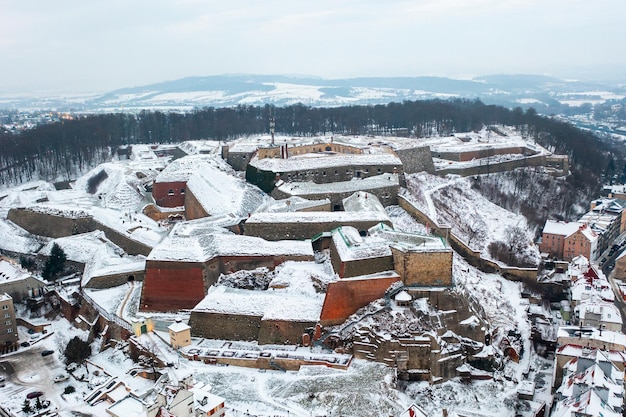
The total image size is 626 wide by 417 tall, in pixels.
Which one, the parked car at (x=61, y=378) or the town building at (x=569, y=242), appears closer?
the parked car at (x=61, y=378)

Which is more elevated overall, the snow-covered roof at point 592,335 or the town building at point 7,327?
the snow-covered roof at point 592,335

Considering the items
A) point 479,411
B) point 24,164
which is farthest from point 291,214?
point 24,164

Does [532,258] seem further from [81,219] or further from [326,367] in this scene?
[81,219]

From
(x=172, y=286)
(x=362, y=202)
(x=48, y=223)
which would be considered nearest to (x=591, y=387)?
(x=362, y=202)

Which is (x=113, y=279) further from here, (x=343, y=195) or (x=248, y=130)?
(x=248, y=130)

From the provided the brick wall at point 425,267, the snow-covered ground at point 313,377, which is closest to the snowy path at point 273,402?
the snow-covered ground at point 313,377

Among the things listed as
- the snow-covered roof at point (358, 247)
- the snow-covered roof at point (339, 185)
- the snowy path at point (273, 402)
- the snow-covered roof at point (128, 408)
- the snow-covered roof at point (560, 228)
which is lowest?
the snowy path at point (273, 402)

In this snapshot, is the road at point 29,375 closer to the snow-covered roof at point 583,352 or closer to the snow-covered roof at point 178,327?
the snow-covered roof at point 178,327

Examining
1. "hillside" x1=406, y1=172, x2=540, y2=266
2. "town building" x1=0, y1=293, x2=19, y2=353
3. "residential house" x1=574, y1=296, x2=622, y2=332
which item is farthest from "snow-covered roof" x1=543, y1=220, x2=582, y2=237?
"town building" x1=0, y1=293, x2=19, y2=353
